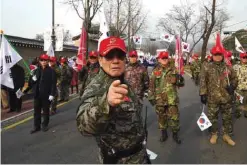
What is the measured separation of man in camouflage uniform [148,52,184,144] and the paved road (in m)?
0.35

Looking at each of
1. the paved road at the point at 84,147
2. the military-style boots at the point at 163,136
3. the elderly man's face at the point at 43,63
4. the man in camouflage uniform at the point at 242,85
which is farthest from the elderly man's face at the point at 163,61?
the man in camouflage uniform at the point at 242,85

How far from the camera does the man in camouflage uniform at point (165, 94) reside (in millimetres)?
5988

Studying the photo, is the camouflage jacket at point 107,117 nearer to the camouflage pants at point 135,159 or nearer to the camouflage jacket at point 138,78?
the camouflage pants at point 135,159

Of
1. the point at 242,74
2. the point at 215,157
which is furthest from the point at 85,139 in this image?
the point at 242,74

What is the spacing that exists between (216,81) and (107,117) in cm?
440

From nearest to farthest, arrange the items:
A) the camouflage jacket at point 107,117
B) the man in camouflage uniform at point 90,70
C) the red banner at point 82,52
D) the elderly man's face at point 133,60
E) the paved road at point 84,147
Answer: the camouflage jacket at point 107,117 → the paved road at point 84,147 → the man in camouflage uniform at point 90,70 → the elderly man's face at point 133,60 → the red banner at point 82,52

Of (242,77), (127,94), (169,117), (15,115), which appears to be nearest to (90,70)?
(169,117)

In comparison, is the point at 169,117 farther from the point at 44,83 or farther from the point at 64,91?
the point at 64,91

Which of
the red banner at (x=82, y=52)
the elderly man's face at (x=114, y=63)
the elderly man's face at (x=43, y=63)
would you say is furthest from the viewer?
the red banner at (x=82, y=52)

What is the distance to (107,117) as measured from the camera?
188 centimetres

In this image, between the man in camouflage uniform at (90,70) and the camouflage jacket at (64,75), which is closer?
the man in camouflage uniform at (90,70)

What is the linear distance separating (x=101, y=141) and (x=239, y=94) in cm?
671

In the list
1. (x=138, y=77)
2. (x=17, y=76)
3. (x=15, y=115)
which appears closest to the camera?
(x=138, y=77)

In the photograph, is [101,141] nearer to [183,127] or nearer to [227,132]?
[227,132]
